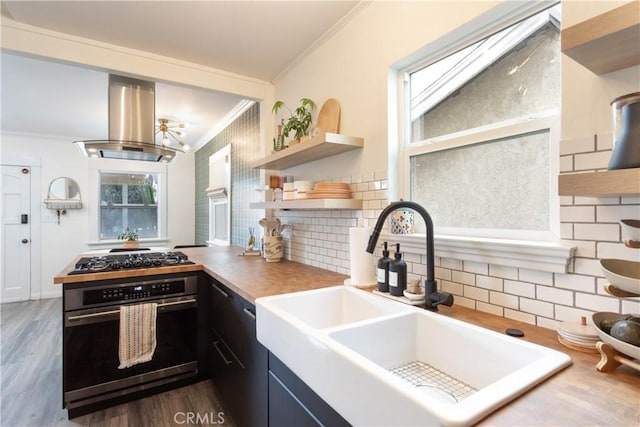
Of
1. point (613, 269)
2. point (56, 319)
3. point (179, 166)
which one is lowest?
point (56, 319)

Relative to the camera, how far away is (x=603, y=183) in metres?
0.68

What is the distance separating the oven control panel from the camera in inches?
73.9

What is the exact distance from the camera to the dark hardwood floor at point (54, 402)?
6.15ft

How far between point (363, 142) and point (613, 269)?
123 cm

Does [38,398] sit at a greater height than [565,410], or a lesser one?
lesser

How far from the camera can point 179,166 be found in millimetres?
5734

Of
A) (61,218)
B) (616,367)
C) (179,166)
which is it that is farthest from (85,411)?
(179,166)

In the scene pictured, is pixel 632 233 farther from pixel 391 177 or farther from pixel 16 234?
pixel 16 234

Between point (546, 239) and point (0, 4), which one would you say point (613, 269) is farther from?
point (0, 4)

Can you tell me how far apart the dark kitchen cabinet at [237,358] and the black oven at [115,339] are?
0.18 metres

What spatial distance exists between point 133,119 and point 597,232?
2.99m

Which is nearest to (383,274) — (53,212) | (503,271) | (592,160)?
(503,271)

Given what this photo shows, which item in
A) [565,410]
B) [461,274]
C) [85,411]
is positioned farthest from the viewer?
[85,411]

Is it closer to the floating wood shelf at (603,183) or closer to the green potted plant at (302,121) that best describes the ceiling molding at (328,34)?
the green potted plant at (302,121)
